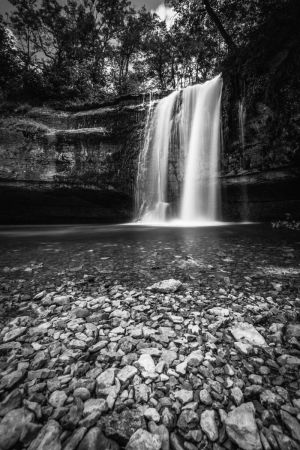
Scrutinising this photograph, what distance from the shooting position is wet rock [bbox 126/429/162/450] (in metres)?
0.92

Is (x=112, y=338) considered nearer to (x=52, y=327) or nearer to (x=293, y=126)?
(x=52, y=327)

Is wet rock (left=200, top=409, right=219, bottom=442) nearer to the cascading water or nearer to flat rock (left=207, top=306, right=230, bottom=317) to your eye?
flat rock (left=207, top=306, right=230, bottom=317)

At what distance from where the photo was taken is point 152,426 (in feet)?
3.29

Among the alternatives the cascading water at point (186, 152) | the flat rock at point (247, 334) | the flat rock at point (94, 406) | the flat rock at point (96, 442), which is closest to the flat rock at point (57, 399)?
the flat rock at point (94, 406)

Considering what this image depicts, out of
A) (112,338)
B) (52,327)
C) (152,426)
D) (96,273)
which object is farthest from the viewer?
(96,273)

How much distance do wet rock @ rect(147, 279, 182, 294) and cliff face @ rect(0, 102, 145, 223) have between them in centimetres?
1176

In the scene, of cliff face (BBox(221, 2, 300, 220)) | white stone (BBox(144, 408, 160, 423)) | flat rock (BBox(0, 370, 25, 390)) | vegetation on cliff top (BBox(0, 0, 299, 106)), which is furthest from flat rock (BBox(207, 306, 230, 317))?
vegetation on cliff top (BBox(0, 0, 299, 106))

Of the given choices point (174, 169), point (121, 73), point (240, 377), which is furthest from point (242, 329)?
point (121, 73)

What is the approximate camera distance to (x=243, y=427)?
993 mm

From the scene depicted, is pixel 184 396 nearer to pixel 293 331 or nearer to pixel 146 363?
pixel 146 363

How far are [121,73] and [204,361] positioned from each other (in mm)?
30450

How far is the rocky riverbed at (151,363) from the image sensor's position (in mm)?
978

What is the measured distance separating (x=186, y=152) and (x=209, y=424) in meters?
12.6

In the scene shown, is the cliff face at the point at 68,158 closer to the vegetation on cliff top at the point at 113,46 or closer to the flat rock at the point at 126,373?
the vegetation on cliff top at the point at 113,46
